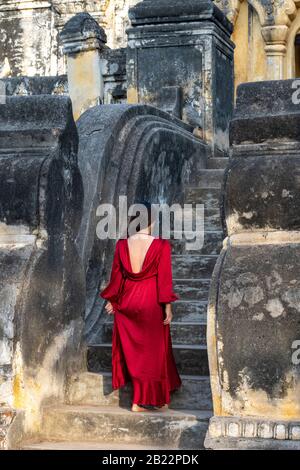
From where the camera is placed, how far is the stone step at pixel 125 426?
267 inches

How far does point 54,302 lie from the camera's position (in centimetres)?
716

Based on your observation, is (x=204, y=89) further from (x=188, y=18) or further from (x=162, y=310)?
(x=162, y=310)

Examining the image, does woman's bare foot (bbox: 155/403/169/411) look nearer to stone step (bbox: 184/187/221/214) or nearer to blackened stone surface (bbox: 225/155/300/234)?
blackened stone surface (bbox: 225/155/300/234)

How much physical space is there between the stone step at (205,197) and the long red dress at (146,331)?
224cm

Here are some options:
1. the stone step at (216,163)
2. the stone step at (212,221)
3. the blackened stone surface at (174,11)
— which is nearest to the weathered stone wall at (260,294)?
the stone step at (212,221)

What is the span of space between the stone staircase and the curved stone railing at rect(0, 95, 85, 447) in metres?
0.17

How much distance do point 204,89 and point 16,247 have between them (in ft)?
14.9

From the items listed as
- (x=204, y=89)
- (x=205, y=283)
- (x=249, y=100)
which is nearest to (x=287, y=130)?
(x=249, y=100)

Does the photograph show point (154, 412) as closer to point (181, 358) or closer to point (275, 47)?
point (181, 358)

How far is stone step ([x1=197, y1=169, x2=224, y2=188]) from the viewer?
33.5 feet

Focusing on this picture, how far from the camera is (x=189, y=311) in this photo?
8078 mm

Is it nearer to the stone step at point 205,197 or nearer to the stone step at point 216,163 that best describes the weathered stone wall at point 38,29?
the stone step at point 216,163

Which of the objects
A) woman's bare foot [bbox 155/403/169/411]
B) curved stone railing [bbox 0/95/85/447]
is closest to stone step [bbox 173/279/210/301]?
curved stone railing [bbox 0/95/85/447]

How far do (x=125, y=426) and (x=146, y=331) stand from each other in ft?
2.06
